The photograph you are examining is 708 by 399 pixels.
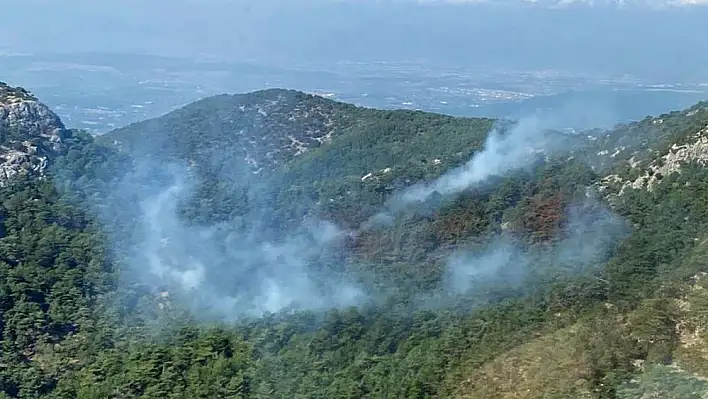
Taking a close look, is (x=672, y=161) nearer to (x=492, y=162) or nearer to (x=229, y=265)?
(x=492, y=162)

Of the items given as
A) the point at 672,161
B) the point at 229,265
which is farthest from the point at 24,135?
the point at 672,161

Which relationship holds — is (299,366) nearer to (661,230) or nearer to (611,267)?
(611,267)

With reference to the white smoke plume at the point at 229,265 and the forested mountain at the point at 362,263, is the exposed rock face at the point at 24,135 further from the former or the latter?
the white smoke plume at the point at 229,265

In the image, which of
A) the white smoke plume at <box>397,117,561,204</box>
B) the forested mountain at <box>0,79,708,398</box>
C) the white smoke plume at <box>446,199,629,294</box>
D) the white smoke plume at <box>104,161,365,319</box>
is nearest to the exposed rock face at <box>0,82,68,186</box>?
the forested mountain at <box>0,79,708,398</box>

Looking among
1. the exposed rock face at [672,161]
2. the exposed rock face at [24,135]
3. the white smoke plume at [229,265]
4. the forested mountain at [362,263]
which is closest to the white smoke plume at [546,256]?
the forested mountain at [362,263]

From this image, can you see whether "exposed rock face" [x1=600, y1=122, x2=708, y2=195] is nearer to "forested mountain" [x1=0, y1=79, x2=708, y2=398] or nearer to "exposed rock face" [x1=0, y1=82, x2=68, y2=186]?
"forested mountain" [x1=0, y1=79, x2=708, y2=398]
